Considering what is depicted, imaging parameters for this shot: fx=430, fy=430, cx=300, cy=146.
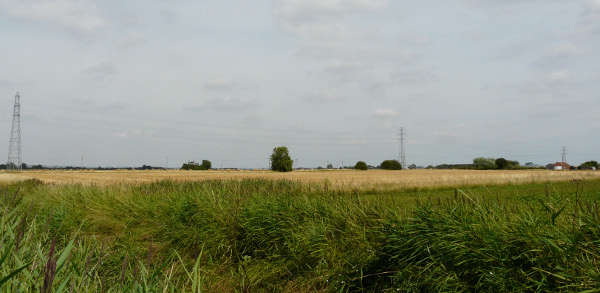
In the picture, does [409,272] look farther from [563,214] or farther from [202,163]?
[202,163]

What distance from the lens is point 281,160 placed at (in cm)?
9075

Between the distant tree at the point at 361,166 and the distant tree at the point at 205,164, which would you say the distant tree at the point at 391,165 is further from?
the distant tree at the point at 205,164

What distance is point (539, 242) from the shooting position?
14.0 ft

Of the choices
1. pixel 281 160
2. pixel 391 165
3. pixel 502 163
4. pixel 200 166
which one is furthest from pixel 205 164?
pixel 502 163

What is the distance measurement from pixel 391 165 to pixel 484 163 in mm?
30684

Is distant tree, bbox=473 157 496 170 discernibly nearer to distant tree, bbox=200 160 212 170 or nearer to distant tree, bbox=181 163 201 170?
distant tree, bbox=200 160 212 170

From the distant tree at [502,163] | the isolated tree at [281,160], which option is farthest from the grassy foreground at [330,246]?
the distant tree at [502,163]

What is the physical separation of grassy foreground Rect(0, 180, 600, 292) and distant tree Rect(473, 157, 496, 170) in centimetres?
10771

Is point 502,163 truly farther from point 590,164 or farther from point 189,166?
point 189,166

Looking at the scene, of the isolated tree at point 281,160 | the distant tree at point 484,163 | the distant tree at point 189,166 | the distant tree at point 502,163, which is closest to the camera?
the isolated tree at point 281,160

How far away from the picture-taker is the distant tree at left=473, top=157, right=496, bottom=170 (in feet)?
350

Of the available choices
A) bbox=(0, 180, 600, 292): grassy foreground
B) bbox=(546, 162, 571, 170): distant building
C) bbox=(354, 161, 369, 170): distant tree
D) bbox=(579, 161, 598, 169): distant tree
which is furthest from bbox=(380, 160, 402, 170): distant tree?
bbox=(0, 180, 600, 292): grassy foreground

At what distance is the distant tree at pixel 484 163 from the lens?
10662 cm

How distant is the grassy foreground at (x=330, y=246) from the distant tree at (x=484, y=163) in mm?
107714
